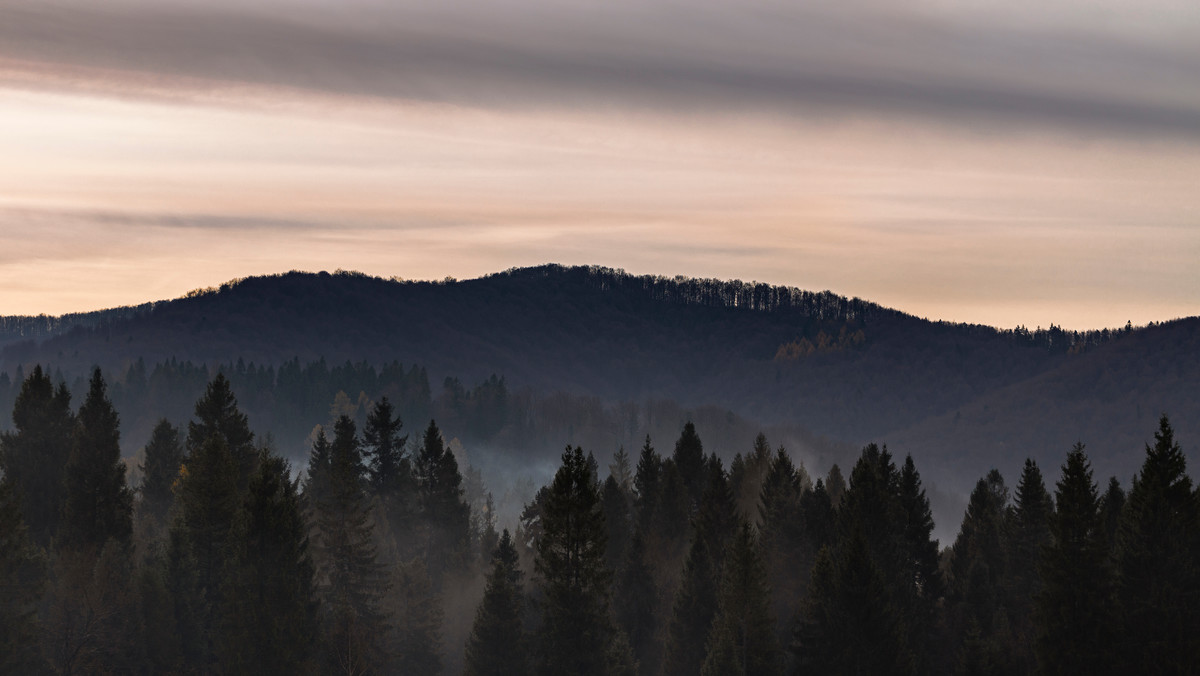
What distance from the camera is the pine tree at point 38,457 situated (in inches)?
2562

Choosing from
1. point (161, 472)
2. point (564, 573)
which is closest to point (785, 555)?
point (564, 573)

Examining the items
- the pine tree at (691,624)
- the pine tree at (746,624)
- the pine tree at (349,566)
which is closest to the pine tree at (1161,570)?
the pine tree at (746,624)

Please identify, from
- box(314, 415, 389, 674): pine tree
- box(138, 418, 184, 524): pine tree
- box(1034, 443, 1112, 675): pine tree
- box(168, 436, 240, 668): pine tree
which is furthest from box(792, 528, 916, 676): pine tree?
box(138, 418, 184, 524): pine tree

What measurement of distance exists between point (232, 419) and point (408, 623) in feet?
52.7

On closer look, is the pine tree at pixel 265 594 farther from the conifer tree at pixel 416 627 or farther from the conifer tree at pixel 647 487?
the conifer tree at pixel 647 487

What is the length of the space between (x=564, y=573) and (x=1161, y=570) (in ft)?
81.5

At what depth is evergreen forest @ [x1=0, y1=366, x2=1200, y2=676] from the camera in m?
46.2

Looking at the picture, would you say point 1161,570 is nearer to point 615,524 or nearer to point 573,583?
point 573,583

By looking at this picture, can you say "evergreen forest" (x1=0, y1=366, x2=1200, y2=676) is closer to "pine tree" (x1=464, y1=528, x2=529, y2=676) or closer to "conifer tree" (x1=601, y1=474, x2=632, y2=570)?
"pine tree" (x1=464, y1=528, x2=529, y2=676)

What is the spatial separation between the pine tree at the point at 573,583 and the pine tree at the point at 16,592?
2225cm

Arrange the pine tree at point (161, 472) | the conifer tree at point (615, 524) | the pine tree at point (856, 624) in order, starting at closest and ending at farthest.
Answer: the pine tree at point (856, 624), the conifer tree at point (615, 524), the pine tree at point (161, 472)

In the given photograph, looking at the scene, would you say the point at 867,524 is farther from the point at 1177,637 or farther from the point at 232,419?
the point at 232,419

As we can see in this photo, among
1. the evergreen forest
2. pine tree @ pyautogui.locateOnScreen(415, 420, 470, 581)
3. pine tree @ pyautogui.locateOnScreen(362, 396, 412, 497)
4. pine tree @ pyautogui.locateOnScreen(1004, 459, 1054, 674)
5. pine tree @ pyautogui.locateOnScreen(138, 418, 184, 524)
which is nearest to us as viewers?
the evergreen forest

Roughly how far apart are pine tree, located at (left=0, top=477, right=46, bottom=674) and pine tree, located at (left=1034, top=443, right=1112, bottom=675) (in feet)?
137
